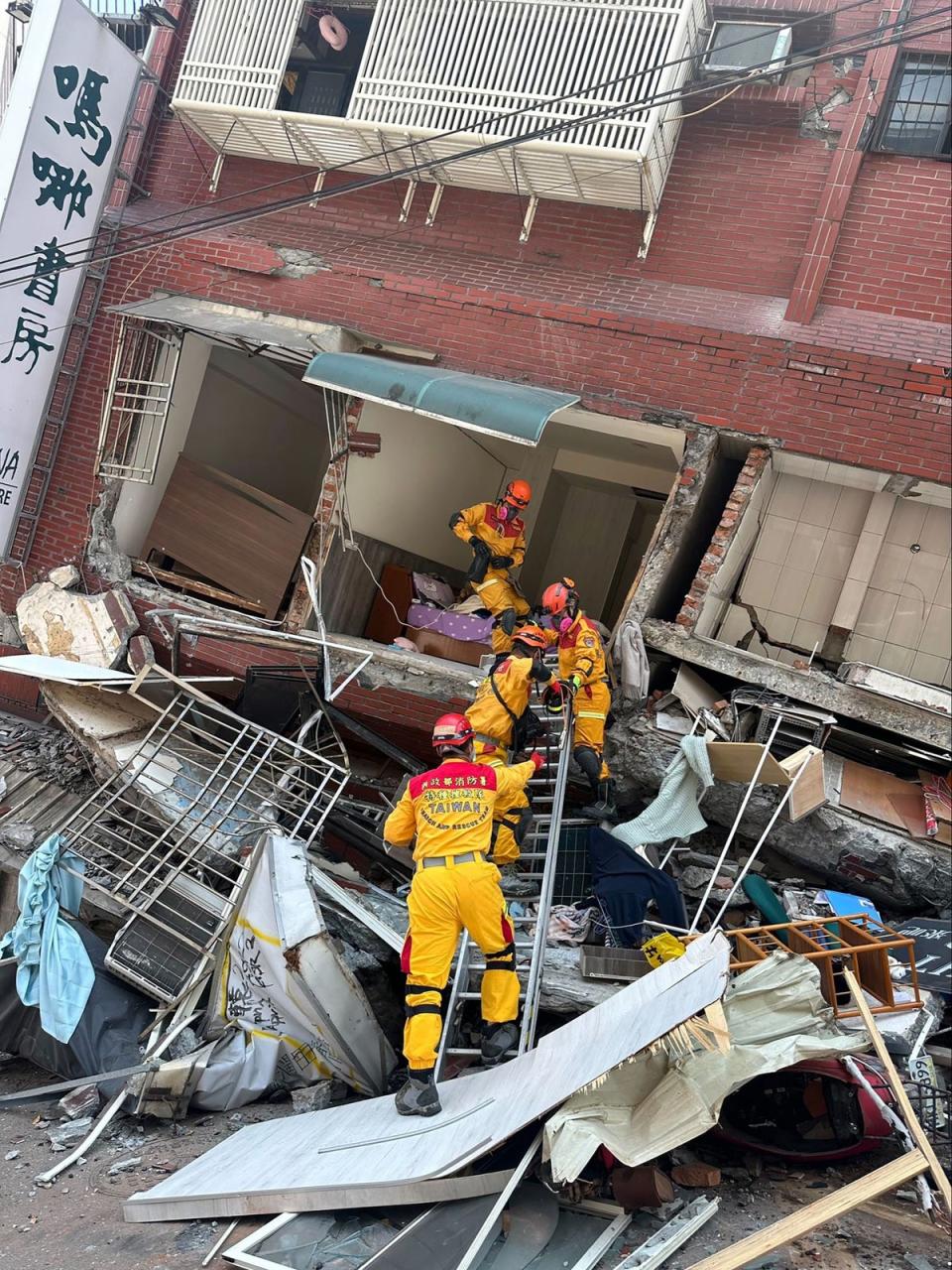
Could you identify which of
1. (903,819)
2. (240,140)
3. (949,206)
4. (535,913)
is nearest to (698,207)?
(949,206)

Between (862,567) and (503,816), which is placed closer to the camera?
(503,816)

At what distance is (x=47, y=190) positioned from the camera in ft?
27.7

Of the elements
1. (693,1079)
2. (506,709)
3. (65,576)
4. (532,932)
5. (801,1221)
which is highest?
(506,709)

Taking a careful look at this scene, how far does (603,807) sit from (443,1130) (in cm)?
314

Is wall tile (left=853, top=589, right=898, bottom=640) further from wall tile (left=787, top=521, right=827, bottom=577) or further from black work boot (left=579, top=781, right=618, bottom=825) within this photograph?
black work boot (left=579, top=781, right=618, bottom=825)

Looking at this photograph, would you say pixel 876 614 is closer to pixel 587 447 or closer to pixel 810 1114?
pixel 587 447

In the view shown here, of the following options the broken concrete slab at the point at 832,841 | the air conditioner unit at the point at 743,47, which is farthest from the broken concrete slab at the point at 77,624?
the air conditioner unit at the point at 743,47

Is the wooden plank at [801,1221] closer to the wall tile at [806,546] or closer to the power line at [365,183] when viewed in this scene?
the wall tile at [806,546]

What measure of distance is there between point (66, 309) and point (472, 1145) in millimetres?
7799

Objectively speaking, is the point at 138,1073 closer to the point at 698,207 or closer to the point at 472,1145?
the point at 472,1145

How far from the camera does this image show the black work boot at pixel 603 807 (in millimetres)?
7383

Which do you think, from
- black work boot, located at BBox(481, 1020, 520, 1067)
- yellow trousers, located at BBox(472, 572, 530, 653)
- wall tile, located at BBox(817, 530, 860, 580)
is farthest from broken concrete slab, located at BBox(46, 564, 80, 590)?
wall tile, located at BBox(817, 530, 860, 580)

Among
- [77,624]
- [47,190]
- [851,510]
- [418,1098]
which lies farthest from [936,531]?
[47,190]

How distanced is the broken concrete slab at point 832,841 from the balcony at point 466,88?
167 inches
